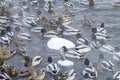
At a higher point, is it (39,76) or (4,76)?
(4,76)

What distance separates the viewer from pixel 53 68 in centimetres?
4122

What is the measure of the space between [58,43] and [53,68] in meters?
8.48

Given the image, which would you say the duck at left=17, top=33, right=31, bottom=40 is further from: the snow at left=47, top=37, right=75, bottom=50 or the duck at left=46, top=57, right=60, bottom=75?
the duck at left=46, top=57, right=60, bottom=75

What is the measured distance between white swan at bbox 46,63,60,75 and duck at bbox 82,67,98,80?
3158 millimetres

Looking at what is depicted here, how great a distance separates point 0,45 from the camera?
4862cm

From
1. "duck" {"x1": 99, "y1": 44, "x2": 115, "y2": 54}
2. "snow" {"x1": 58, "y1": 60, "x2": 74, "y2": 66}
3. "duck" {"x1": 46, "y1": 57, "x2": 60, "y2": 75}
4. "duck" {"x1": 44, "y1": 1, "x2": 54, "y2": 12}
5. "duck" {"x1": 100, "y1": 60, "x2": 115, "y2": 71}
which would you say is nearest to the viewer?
"duck" {"x1": 46, "y1": 57, "x2": 60, "y2": 75}

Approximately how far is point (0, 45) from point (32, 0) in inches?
853

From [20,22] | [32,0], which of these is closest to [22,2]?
[32,0]

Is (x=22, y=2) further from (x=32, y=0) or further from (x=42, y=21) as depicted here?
(x=42, y=21)

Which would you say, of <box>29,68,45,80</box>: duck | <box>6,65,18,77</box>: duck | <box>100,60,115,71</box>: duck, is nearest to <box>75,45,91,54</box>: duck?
<box>100,60,115,71</box>: duck

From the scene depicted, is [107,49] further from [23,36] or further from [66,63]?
[23,36]

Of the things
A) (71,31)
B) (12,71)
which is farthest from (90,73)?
(71,31)

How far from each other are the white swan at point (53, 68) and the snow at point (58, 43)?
22.6ft

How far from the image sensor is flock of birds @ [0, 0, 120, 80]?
40250mm
